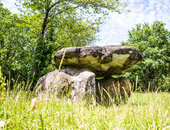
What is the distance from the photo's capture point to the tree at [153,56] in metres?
17.1

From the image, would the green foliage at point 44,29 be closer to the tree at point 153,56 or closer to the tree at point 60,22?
the tree at point 60,22

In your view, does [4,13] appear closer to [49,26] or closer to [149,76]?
[49,26]

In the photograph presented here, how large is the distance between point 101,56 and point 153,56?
516 inches

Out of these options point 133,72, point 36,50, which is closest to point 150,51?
point 133,72

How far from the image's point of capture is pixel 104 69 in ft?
24.2

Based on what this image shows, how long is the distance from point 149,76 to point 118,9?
38.7 ft

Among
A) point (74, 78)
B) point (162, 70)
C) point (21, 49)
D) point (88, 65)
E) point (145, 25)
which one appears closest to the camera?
point (74, 78)

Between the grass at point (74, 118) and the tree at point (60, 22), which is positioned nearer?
the grass at point (74, 118)

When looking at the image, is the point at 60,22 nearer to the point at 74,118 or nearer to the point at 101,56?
the point at 101,56

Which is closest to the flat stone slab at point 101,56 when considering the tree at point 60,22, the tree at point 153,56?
the tree at point 60,22

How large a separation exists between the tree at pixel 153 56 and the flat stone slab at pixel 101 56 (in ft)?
34.2

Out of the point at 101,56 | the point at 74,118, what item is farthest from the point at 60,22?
the point at 74,118

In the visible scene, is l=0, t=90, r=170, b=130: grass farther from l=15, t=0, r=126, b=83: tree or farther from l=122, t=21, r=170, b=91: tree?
l=122, t=21, r=170, b=91: tree

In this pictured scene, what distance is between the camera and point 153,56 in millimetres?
17312
